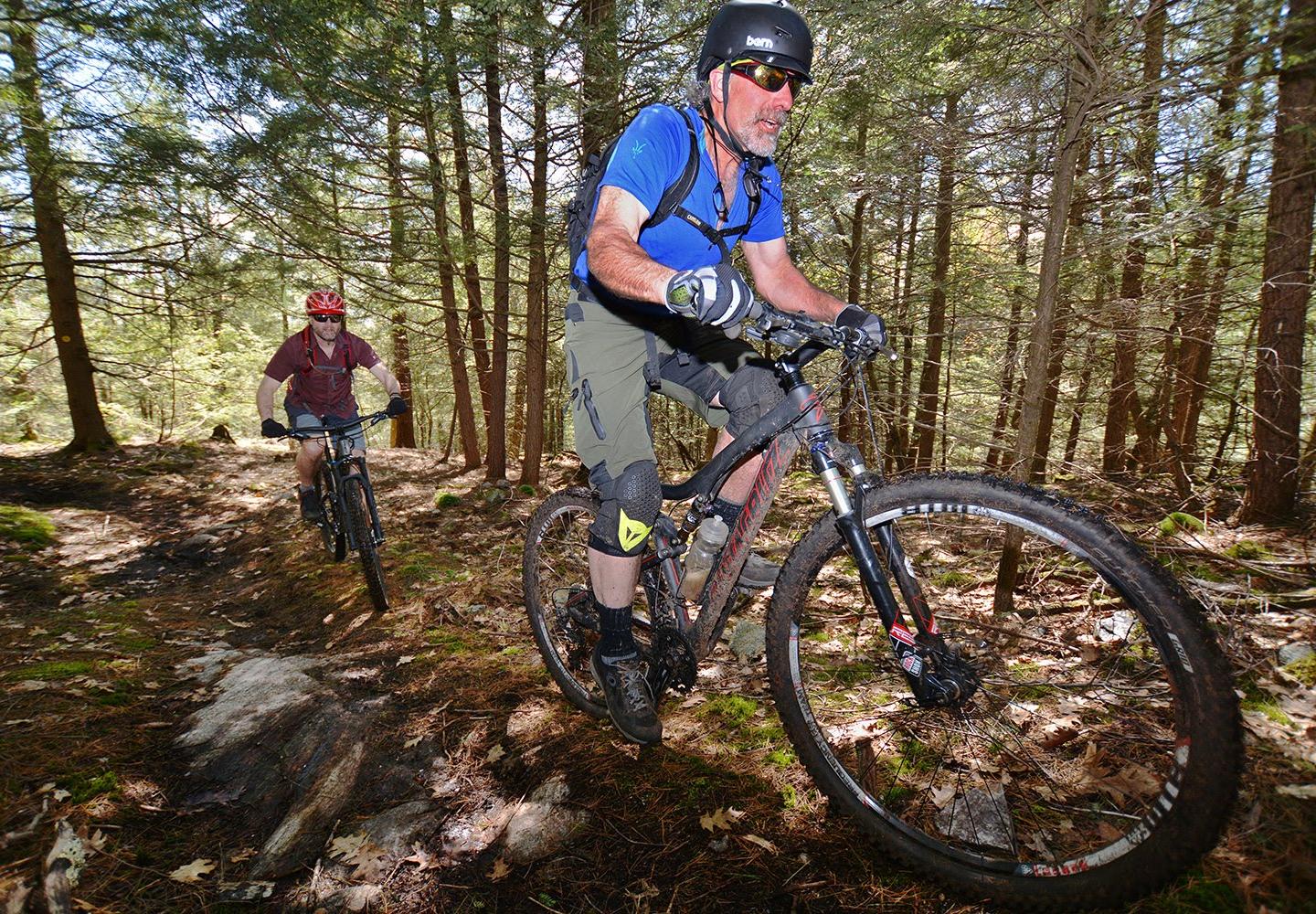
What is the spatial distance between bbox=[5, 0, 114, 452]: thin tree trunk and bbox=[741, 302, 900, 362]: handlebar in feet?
40.0

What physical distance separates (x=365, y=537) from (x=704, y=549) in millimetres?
3613

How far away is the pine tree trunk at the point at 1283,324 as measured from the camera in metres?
4.95

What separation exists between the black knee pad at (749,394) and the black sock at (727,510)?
338 mm

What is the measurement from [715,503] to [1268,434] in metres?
5.96

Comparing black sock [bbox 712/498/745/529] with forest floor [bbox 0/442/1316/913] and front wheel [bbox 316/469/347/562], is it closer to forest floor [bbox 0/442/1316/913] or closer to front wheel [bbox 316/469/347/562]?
forest floor [bbox 0/442/1316/913]

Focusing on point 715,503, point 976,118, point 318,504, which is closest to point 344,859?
point 715,503

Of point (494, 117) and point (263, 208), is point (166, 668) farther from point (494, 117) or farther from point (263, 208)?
point (494, 117)

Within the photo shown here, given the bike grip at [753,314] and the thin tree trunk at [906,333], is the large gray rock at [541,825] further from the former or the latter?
the thin tree trunk at [906,333]

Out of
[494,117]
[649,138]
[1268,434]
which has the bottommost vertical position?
[1268,434]

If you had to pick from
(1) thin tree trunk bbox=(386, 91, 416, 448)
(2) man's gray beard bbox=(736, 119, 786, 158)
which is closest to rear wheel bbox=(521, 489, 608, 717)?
(2) man's gray beard bbox=(736, 119, 786, 158)

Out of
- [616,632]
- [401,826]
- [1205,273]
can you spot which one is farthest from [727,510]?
[1205,273]

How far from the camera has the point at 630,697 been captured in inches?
108

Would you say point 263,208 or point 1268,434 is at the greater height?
point 263,208

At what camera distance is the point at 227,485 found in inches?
465
